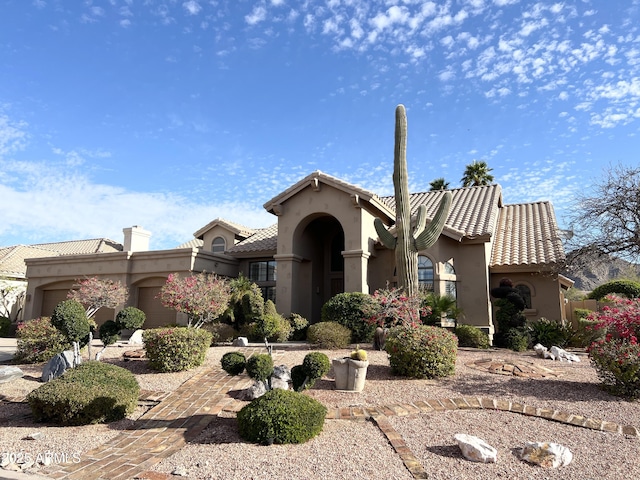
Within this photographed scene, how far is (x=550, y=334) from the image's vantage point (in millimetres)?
15820

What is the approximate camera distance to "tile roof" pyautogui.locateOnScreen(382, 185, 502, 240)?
722 inches

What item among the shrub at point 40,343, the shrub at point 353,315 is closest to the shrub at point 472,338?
the shrub at point 353,315

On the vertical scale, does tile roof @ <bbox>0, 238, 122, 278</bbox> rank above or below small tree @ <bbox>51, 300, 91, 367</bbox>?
above

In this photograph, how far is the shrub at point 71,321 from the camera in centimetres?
1066

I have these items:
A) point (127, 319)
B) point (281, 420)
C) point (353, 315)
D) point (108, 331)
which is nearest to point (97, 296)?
point (108, 331)

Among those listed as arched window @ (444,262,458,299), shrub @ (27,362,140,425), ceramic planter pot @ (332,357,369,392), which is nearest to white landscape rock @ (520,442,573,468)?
ceramic planter pot @ (332,357,369,392)

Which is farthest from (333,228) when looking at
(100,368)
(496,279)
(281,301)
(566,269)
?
(100,368)

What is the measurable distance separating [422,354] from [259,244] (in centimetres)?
1437

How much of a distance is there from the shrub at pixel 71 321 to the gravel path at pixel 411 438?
64.9 inches

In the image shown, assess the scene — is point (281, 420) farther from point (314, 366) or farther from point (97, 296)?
point (97, 296)

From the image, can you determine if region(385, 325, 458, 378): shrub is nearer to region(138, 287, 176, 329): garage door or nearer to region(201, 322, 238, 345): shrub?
region(201, 322, 238, 345): shrub

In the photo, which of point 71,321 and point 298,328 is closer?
point 71,321

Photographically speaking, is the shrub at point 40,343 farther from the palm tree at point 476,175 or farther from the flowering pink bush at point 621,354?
the palm tree at point 476,175

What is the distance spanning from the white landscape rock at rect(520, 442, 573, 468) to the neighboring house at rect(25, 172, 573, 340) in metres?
10.1
